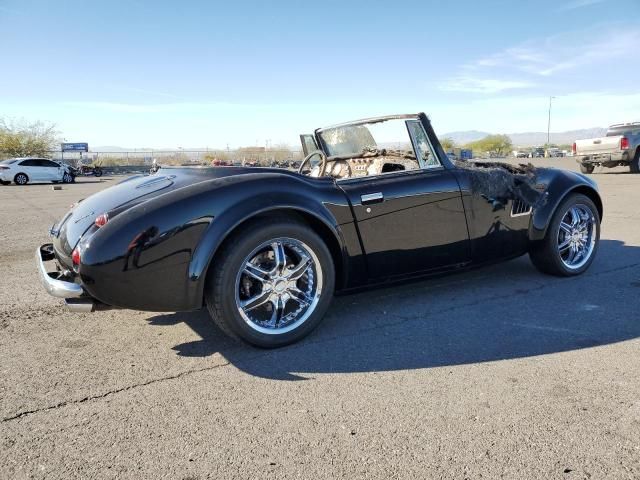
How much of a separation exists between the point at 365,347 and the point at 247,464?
1291 millimetres

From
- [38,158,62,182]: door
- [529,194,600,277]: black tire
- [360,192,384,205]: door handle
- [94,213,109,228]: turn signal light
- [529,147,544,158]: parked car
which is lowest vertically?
[529,194,600,277]: black tire

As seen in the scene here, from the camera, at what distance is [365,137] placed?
4.69 m

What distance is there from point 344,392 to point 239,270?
92cm

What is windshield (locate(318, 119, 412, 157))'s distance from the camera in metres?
4.25

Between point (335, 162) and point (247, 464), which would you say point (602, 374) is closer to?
point (247, 464)

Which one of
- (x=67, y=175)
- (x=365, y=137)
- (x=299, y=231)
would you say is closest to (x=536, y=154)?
(x=67, y=175)

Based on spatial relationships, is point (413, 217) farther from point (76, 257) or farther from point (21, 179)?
point (21, 179)

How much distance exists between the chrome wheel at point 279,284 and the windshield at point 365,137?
1482 millimetres

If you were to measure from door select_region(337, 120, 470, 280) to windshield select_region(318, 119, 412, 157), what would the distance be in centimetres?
15

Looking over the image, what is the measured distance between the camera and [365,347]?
10.4ft

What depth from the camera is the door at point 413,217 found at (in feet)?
11.7

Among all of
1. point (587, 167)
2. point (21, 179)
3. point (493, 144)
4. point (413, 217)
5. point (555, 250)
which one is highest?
point (493, 144)

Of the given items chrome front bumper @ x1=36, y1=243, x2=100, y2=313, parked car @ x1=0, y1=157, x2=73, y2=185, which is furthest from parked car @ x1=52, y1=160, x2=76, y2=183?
chrome front bumper @ x1=36, y1=243, x2=100, y2=313

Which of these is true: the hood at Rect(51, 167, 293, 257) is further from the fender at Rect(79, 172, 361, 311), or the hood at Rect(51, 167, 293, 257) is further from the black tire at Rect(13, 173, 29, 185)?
the black tire at Rect(13, 173, 29, 185)
